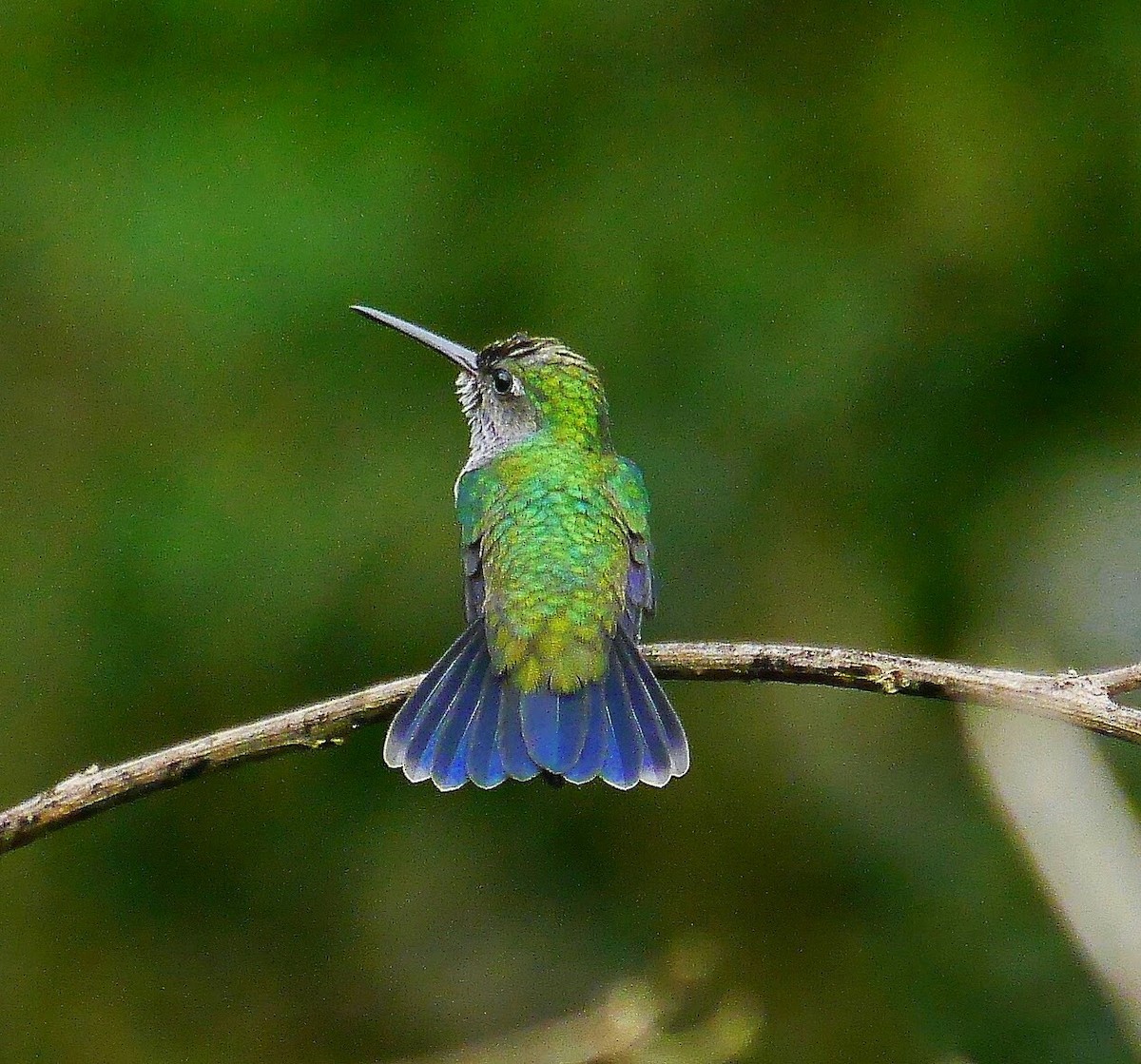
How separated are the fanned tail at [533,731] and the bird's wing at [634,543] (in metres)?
0.33

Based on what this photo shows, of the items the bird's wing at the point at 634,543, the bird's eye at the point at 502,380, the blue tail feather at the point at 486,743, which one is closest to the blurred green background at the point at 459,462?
the bird's eye at the point at 502,380

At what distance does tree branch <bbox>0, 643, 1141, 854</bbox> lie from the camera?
3186mm

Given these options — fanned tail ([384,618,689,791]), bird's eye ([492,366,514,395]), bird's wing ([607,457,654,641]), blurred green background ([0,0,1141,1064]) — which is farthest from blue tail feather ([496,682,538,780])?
blurred green background ([0,0,1141,1064])

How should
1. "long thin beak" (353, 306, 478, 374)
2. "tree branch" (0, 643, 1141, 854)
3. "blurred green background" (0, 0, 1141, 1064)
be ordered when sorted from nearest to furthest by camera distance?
"tree branch" (0, 643, 1141, 854) < "long thin beak" (353, 306, 478, 374) < "blurred green background" (0, 0, 1141, 1064)

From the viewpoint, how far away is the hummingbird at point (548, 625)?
4203 mm

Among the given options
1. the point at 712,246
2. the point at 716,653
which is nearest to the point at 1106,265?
the point at 712,246

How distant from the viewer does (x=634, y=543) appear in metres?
4.97

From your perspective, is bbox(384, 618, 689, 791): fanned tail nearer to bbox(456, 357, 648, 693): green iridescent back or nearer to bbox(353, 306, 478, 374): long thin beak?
bbox(456, 357, 648, 693): green iridescent back

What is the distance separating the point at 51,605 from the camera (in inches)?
274

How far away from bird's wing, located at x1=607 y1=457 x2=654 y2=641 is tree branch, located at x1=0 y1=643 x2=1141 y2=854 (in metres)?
1.22

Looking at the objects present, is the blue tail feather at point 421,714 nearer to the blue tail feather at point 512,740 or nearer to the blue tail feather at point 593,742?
the blue tail feather at point 512,740

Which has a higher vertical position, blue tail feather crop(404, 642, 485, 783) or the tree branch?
blue tail feather crop(404, 642, 485, 783)

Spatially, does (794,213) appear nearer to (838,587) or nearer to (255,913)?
(838,587)

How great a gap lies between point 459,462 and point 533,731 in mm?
2902
